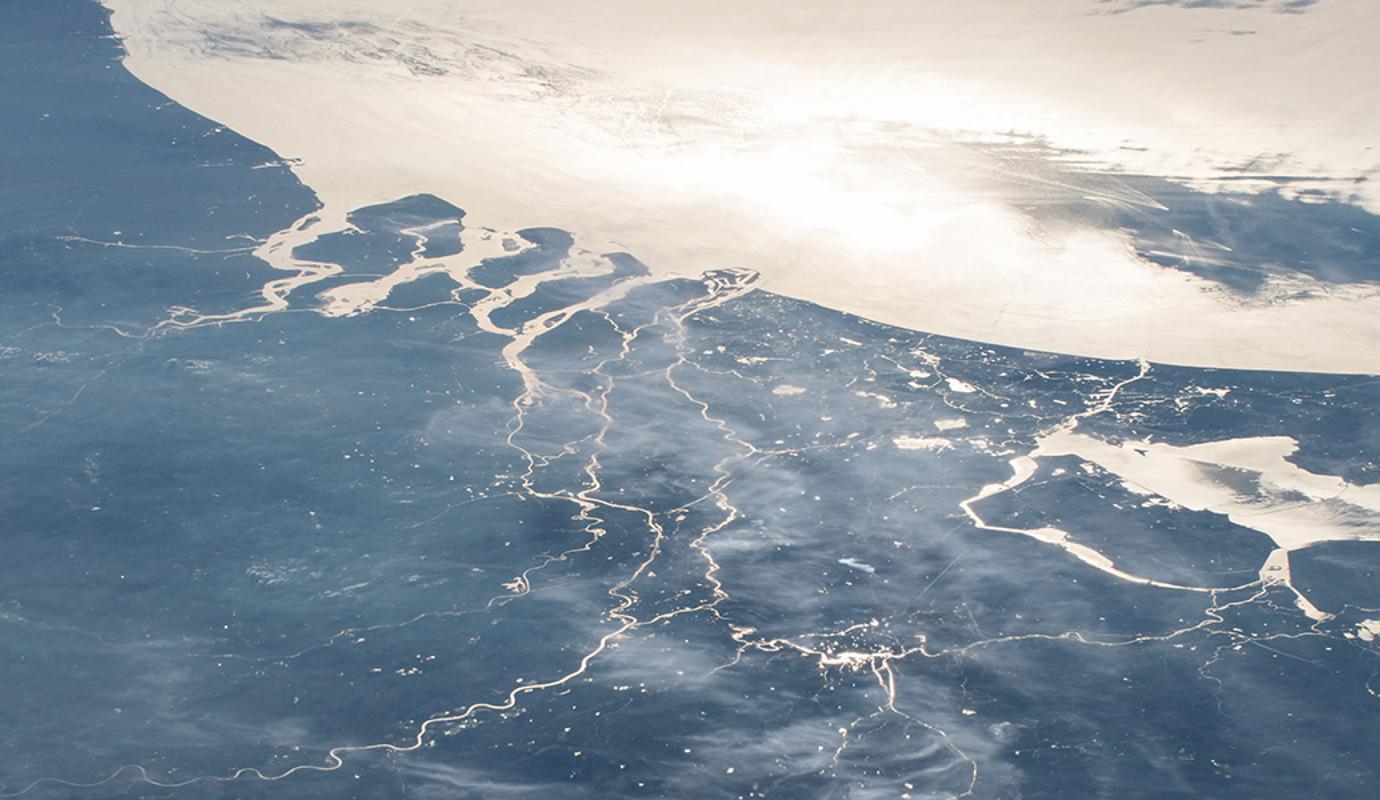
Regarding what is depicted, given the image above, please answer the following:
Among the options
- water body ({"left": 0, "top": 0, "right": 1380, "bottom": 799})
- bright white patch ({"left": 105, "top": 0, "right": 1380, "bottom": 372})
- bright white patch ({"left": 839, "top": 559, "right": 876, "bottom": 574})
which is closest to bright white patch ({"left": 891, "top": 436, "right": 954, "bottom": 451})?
water body ({"left": 0, "top": 0, "right": 1380, "bottom": 799})

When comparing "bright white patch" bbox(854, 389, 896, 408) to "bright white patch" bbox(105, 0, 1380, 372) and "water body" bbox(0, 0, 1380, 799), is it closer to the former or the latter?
"water body" bbox(0, 0, 1380, 799)

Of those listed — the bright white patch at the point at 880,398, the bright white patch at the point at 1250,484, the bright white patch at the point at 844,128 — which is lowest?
the bright white patch at the point at 880,398

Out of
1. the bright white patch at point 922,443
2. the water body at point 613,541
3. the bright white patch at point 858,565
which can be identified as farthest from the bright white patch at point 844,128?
the bright white patch at point 858,565

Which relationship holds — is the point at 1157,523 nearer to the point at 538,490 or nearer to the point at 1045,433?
the point at 1045,433

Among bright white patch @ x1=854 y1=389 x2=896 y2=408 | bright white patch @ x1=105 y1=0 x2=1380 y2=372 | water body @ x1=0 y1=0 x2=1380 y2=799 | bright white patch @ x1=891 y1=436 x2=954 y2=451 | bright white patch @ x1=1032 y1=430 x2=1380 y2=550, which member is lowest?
water body @ x1=0 y1=0 x2=1380 y2=799

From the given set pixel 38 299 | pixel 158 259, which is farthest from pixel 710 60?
pixel 38 299

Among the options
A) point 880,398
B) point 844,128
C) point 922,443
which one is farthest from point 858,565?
point 844,128

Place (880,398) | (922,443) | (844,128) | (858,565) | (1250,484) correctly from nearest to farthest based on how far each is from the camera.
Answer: (858,565) → (1250,484) → (922,443) → (880,398) → (844,128)

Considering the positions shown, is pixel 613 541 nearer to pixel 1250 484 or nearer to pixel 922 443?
pixel 922 443

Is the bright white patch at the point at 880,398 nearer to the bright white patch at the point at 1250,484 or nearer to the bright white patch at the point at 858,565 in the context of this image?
the bright white patch at the point at 1250,484
